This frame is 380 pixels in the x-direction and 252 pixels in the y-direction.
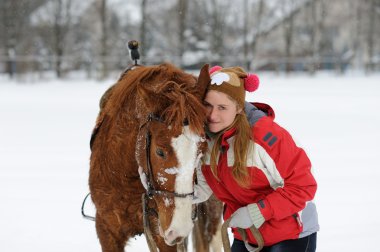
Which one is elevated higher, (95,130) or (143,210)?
(95,130)

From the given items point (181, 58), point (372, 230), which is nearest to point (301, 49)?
point (181, 58)

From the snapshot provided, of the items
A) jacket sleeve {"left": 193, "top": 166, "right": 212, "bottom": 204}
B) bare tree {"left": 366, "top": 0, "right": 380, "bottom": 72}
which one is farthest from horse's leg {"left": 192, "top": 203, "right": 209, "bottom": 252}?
bare tree {"left": 366, "top": 0, "right": 380, "bottom": 72}

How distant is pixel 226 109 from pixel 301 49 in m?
30.1

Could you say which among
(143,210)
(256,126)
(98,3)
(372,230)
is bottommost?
(372,230)

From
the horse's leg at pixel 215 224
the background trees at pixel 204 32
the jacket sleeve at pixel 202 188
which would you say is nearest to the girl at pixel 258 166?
the jacket sleeve at pixel 202 188

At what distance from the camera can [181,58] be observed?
24.0m

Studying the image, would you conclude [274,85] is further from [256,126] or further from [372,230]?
[256,126]

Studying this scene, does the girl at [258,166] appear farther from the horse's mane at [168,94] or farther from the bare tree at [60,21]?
the bare tree at [60,21]

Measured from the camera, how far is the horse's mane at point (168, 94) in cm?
231

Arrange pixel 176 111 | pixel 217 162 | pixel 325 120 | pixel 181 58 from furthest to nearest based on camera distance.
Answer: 1. pixel 181 58
2. pixel 325 120
3. pixel 217 162
4. pixel 176 111

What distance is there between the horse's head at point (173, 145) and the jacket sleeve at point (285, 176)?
366 millimetres

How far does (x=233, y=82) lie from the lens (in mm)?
2496

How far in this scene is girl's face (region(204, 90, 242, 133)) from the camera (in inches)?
97.6

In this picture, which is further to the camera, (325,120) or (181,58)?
(181,58)
